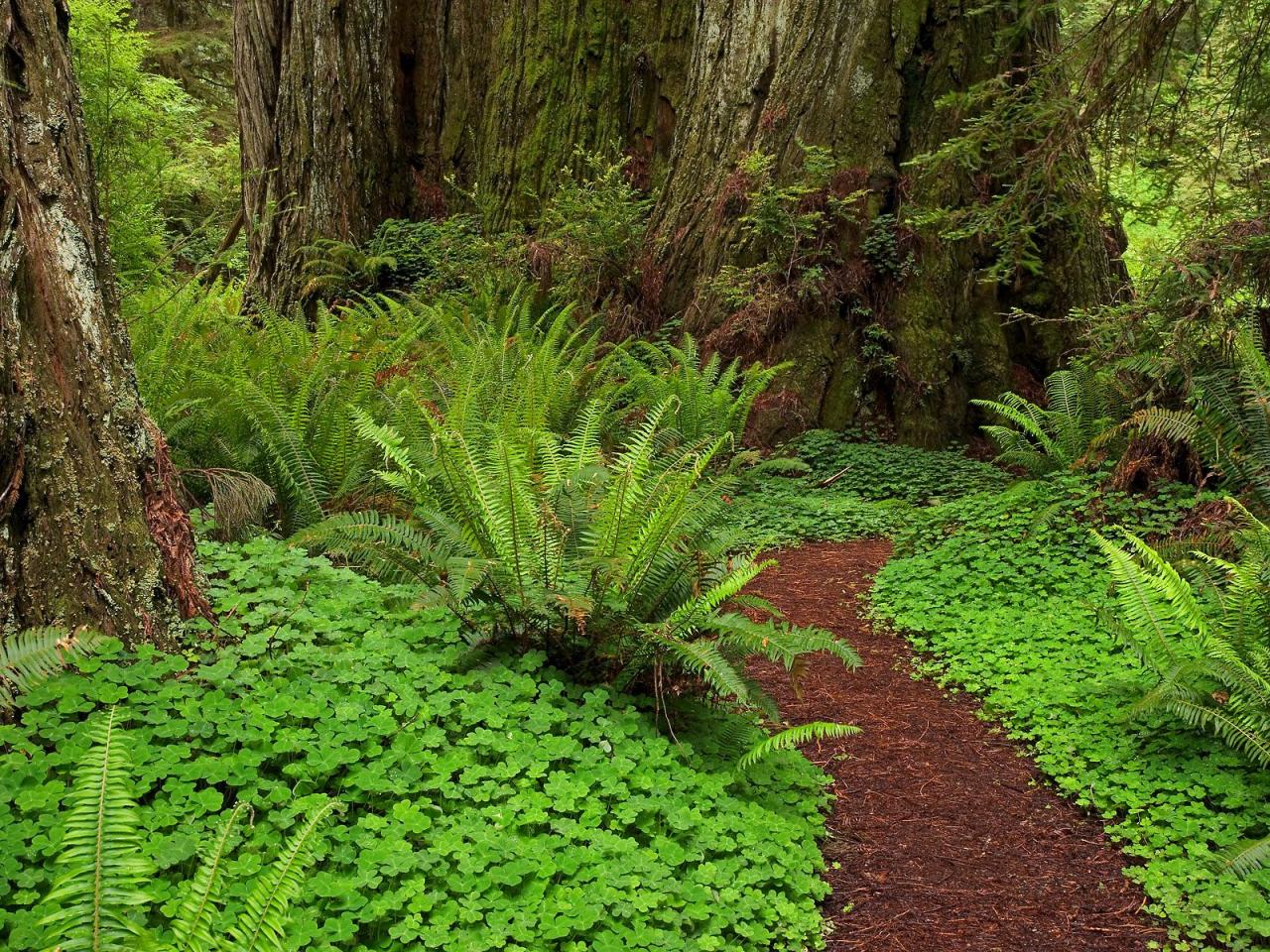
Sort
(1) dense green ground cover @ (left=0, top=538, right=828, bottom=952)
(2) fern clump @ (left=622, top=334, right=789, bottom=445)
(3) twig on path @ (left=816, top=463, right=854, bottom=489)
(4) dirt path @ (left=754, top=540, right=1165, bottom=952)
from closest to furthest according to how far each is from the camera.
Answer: (1) dense green ground cover @ (left=0, top=538, right=828, bottom=952)
(4) dirt path @ (left=754, top=540, right=1165, bottom=952)
(2) fern clump @ (left=622, top=334, right=789, bottom=445)
(3) twig on path @ (left=816, top=463, right=854, bottom=489)

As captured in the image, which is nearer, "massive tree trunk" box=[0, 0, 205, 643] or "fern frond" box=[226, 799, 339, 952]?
"fern frond" box=[226, 799, 339, 952]

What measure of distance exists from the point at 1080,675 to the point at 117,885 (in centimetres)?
385

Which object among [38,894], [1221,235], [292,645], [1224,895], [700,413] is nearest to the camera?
[38,894]

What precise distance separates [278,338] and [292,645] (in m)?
3.71

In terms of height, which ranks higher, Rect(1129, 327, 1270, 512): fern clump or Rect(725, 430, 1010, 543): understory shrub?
Rect(1129, 327, 1270, 512): fern clump

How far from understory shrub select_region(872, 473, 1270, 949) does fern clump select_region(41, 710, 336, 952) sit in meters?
2.57

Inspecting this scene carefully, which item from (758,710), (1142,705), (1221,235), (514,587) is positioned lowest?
(758,710)

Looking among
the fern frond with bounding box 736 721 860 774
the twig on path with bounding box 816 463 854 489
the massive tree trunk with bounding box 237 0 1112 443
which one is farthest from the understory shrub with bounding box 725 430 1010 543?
the fern frond with bounding box 736 721 860 774

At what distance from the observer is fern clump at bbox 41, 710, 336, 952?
185cm

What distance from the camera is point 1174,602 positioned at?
396cm

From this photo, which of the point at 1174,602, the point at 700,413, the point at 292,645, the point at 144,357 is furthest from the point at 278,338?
the point at 1174,602

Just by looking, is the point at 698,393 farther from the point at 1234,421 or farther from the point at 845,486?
the point at 1234,421

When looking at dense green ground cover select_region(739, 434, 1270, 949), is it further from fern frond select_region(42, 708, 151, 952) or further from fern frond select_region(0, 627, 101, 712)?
fern frond select_region(0, 627, 101, 712)

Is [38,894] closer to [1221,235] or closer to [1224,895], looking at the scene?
[1224,895]
